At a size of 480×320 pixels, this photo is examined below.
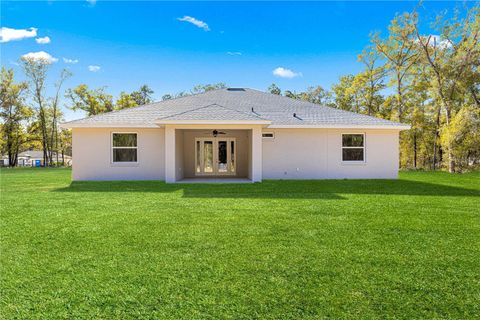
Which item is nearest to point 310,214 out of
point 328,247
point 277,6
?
point 328,247

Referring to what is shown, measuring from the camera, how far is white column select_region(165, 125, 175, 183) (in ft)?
42.6

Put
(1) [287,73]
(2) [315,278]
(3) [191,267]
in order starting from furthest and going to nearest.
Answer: (1) [287,73], (3) [191,267], (2) [315,278]

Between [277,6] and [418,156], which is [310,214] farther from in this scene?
[418,156]

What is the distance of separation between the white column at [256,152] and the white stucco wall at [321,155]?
6.26 feet

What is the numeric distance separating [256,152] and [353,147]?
17.6 ft

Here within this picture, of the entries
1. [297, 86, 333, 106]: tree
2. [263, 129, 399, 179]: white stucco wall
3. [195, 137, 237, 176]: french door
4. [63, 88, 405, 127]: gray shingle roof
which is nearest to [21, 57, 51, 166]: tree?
[63, 88, 405, 127]: gray shingle roof

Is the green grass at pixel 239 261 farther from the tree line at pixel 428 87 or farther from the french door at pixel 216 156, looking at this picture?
the tree line at pixel 428 87

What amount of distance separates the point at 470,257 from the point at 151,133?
1290cm

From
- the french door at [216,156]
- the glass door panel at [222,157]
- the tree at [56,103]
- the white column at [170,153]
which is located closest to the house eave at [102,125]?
the white column at [170,153]

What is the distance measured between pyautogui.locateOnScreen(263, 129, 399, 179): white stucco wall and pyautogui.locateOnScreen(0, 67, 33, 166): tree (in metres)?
30.7

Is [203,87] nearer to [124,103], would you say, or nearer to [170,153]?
[124,103]

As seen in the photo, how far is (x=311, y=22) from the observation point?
19578mm

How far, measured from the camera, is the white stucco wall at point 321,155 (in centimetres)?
1519

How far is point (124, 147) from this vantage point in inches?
578
